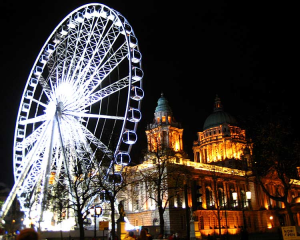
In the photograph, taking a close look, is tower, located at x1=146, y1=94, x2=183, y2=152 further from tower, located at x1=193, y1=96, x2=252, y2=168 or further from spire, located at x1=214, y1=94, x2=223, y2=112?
spire, located at x1=214, y1=94, x2=223, y2=112

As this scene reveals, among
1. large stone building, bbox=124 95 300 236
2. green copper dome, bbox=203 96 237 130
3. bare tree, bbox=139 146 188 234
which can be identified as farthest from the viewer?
green copper dome, bbox=203 96 237 130

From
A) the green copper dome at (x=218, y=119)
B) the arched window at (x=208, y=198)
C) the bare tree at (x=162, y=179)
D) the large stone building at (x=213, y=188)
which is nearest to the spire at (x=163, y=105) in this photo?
the large stone building at (x=213, y=188)

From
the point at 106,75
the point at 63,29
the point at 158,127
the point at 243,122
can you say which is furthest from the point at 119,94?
the point at 158,127

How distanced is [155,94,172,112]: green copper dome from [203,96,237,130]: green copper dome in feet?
94.0

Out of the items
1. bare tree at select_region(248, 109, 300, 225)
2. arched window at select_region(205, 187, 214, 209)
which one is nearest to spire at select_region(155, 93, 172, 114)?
arched window at select_region(205, 187, 214, 209)

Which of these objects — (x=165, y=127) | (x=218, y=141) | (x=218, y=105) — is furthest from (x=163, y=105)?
(x=218, y=105)

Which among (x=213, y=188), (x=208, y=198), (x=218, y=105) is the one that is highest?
(x=218, y=105)

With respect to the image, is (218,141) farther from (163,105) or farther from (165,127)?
(165,127)

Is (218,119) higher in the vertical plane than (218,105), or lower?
lower

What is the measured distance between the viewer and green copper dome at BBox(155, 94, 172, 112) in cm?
11788

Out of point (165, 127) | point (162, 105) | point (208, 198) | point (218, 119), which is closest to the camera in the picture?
point (208, 198)

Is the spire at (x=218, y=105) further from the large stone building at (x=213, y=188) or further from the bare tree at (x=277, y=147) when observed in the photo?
the bare tree at (x=277, y=147)

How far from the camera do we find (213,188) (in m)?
99.8

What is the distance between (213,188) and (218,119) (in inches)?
1847
